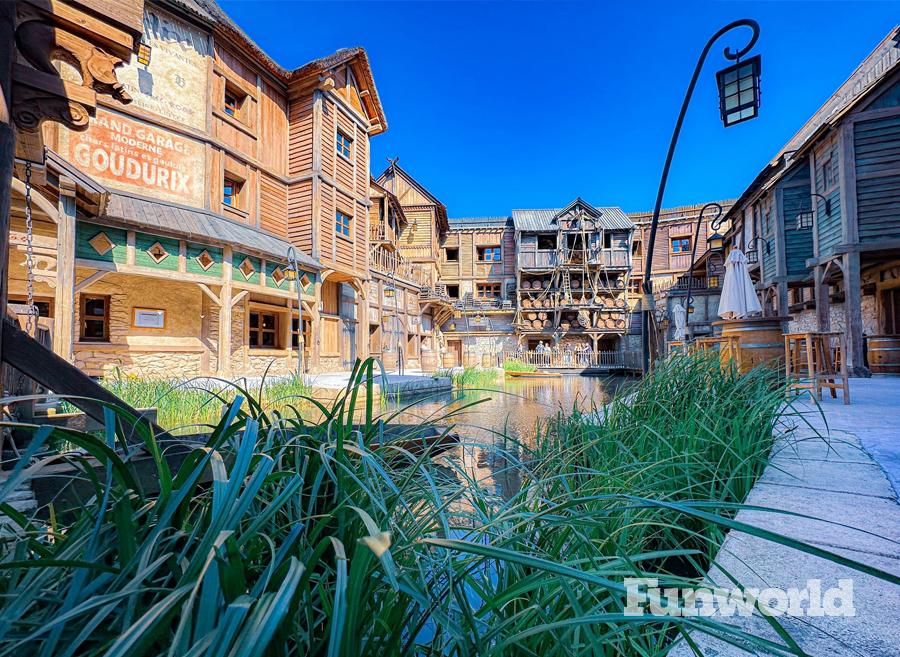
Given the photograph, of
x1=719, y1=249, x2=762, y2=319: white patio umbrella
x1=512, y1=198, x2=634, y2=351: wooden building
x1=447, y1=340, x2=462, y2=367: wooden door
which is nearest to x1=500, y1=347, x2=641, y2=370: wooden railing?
x1=512, y1=198, x2=634, y2=351: wooden building

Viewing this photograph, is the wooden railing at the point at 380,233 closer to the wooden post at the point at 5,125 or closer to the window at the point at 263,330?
the window at the point at 263,330

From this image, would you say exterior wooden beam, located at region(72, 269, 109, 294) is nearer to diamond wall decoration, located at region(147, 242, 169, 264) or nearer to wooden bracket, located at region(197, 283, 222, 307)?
diamond wall decoration, located at region(147, 242, 169, 264)

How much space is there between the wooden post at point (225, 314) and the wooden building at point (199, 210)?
0.09 ft

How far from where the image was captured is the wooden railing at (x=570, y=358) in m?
22.6

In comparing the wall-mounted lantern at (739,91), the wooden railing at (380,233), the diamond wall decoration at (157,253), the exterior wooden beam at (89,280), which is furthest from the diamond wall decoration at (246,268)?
the wall-mounted lantern at (739,91)

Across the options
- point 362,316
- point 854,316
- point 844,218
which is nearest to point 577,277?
point 362,316

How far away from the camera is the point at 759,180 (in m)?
14.1

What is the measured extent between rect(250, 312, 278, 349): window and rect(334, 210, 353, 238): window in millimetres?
3366

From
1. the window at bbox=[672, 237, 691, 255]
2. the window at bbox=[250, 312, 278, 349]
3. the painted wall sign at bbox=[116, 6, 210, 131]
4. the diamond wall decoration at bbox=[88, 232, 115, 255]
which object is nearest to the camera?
the diamond wall decoration at bbox=[88, 232, 115, 255]

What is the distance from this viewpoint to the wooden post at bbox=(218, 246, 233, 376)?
850 cm

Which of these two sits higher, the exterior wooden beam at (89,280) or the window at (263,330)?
the exterior wooden beam at (89,280)

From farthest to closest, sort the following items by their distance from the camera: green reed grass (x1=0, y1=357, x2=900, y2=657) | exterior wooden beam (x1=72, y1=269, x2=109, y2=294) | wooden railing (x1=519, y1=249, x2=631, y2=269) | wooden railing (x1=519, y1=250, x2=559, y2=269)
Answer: wooden railing (x1=519, y1=250, x2=559, y2=269)
wooden railing (x1=519, y1=249, x2=631, y2=269)
exterior wooden beam (x1=72, y1=269, x2=109, y2=294)
green reed grass (x1=0, y1=357, x2=900, y2=657)

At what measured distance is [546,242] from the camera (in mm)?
25641

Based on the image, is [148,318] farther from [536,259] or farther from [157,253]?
[536,259]
